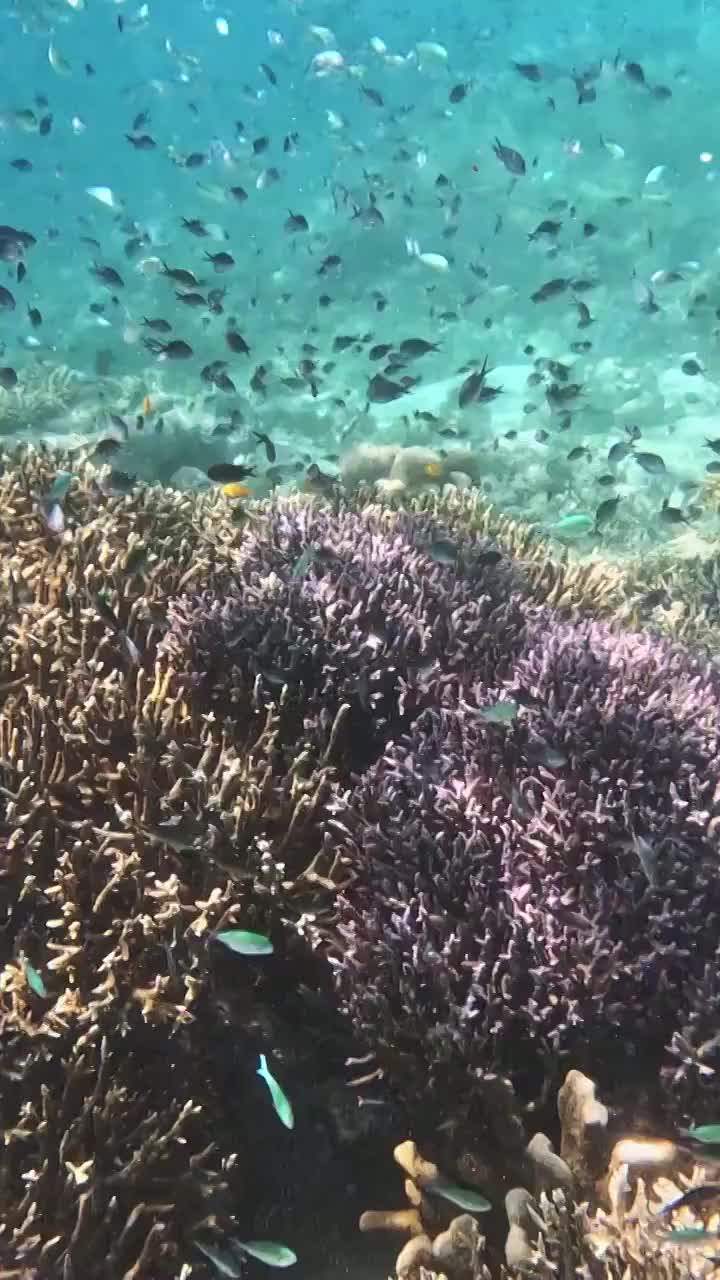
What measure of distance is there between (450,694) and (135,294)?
1287 inches

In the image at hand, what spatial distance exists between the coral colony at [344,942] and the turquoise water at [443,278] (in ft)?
16.5

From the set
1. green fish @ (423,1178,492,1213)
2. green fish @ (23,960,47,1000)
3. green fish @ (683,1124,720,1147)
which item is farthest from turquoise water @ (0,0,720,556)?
green fish @ (423,1178,492,1213)

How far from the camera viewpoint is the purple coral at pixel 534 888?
9.94 feet

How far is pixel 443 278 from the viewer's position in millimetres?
28891

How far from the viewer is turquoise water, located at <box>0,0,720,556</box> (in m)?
14.8

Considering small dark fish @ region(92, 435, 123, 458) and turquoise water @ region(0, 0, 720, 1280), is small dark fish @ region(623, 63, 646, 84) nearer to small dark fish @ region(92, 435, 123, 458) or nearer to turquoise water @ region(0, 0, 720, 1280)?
turquoise water @ region(0, 0, 720, 1280)

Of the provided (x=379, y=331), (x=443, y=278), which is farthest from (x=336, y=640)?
(x=443, y=278)

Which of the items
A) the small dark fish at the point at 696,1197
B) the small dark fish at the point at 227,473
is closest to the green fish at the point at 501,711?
the small dark fish at the point at 696,1197

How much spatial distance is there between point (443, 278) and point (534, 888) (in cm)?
2890

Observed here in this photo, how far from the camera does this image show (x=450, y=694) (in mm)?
4301

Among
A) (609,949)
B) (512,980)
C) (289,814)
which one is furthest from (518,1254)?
(289,814)

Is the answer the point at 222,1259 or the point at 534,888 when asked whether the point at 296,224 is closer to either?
the point at 534,888

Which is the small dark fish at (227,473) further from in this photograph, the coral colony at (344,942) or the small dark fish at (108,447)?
the coral colony at (344,942)

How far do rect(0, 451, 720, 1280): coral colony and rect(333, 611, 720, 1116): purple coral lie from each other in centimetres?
1
